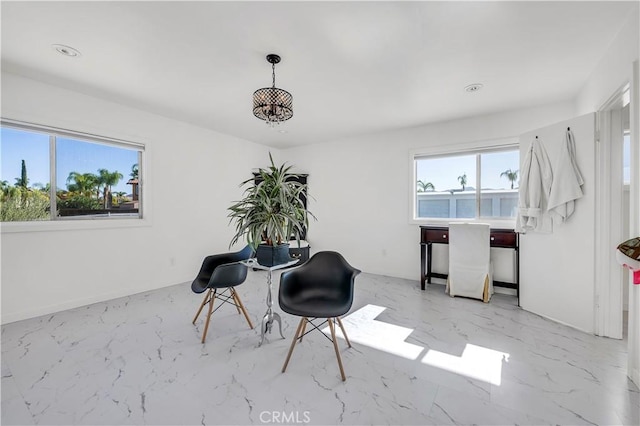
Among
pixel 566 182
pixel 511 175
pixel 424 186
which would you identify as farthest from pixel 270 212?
pixel 511 175

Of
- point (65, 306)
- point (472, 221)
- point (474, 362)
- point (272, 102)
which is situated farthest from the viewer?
point (472, 221)

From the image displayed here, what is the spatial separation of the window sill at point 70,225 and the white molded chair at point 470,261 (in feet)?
14.1

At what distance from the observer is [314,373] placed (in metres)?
1.87

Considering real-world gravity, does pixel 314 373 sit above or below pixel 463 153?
below

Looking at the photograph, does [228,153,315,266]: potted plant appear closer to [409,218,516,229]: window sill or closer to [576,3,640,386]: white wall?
[576,3,640,386]: white wall

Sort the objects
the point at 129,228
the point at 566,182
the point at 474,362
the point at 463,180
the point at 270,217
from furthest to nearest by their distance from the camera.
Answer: the point at 463,180 < the point at 129,228 < the point at 566,182 < the point at 270,217 < the point at 474,362

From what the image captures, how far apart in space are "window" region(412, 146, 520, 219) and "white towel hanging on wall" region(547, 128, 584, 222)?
1005 millimetres

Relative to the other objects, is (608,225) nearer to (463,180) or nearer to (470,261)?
(470,261)

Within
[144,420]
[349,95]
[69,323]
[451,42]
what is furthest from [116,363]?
[451,42]

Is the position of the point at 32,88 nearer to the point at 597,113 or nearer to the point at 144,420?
the point at 144,420

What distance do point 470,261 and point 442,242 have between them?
0.42m

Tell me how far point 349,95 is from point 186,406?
3.20 m

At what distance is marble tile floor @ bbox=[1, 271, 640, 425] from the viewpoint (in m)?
1.51

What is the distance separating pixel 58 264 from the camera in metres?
3.01
